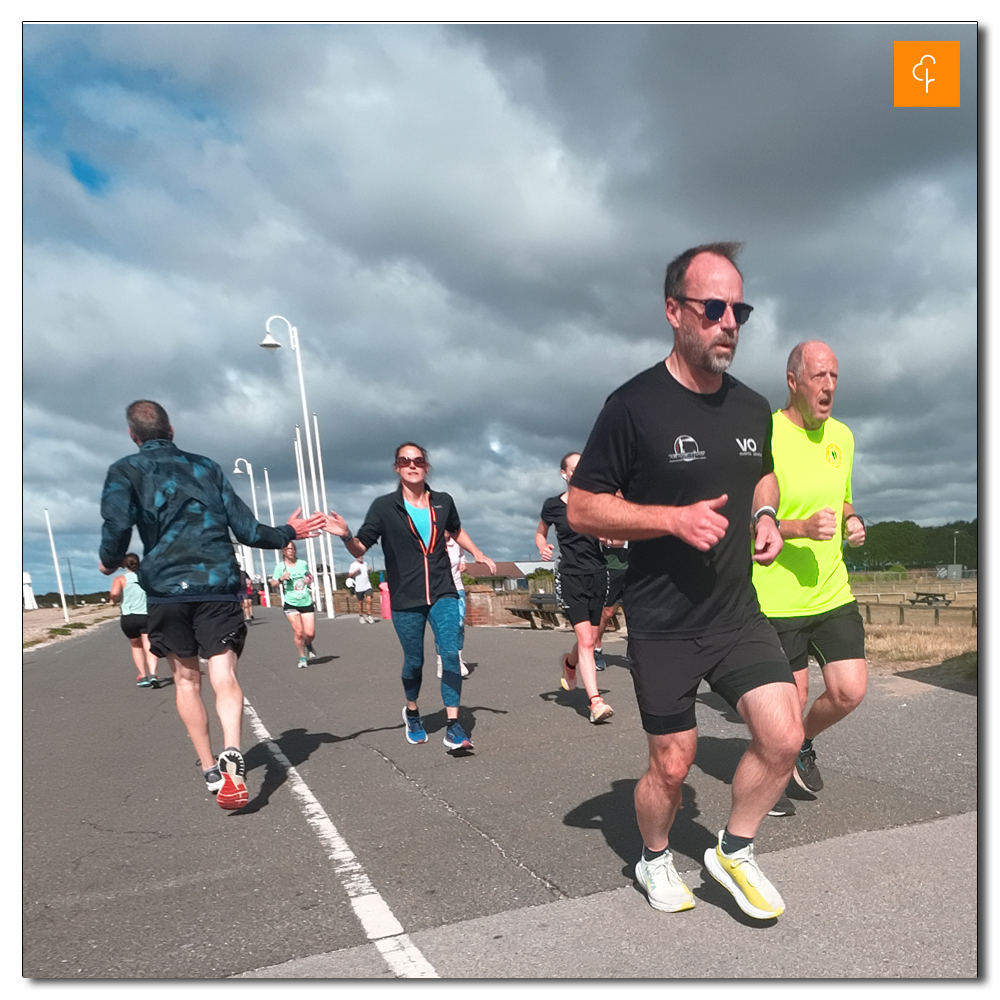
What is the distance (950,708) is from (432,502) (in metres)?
3.95

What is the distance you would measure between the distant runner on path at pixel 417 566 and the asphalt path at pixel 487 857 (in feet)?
1.68

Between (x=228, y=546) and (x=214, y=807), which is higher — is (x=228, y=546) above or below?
above

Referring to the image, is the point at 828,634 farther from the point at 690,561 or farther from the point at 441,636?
the point at 441,636

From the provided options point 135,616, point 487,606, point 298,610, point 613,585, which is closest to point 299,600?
point 298,610

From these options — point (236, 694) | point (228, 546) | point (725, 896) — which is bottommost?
point (725, 896)

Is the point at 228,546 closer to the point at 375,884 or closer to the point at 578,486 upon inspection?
the point at 375,884

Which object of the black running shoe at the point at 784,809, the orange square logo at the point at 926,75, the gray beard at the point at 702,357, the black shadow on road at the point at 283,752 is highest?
the orange square logo at the point at 926,75

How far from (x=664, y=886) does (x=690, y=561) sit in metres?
1.07

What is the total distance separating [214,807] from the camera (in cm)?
449

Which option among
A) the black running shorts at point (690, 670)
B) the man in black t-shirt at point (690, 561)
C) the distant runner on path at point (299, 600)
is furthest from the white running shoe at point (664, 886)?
the distant runner on path at point (299, 600)

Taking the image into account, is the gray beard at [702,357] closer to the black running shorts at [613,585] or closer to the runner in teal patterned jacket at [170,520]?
the runner in teal patterned jacket at [170,520]

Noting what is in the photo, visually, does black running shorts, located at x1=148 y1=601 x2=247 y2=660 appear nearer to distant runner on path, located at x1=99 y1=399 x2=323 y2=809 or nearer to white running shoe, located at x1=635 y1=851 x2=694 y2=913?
distant runner on path, located at x1=99 y1=399 x2=323 y2=809

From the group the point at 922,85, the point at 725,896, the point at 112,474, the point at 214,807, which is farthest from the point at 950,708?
the point at 112,474

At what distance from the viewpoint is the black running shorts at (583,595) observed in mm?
6598
